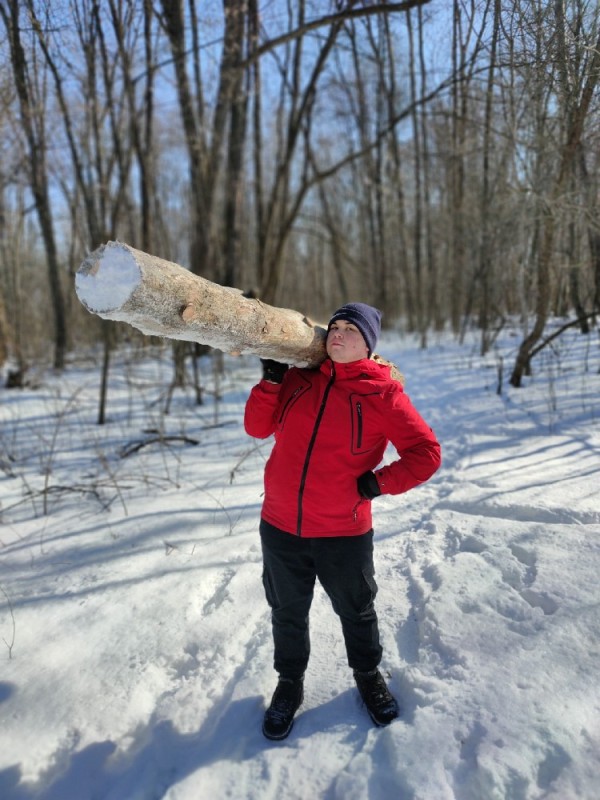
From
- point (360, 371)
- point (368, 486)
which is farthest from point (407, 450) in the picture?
point (360, 371)

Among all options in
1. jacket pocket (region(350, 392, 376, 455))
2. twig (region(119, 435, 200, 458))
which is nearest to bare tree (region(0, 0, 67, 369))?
twig (region(119, 435, 200, 458))

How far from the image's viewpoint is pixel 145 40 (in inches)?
221

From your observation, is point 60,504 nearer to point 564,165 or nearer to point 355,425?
point 355,425

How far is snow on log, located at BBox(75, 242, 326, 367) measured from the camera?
4.55 ft

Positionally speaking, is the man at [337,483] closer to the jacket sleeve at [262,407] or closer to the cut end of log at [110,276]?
the jacket sleeve at [262,407]

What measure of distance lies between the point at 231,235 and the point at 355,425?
811 cm

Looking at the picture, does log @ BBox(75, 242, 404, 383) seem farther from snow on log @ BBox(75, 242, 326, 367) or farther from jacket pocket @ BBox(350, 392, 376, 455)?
jacket pocket @ BBox(350, 392, 376, 455)

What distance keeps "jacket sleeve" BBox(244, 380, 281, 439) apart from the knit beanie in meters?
0.34

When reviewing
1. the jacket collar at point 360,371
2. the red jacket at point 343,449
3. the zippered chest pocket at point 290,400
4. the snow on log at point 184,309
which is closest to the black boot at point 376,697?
the red jacket at point 343,449

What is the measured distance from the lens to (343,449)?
1.72 m

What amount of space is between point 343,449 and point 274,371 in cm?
40

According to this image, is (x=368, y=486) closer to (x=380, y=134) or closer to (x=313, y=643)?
(x=313, y=643)

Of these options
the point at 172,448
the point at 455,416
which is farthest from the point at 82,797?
the point at 455,416

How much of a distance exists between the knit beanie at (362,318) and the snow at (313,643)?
1334 millimetres
